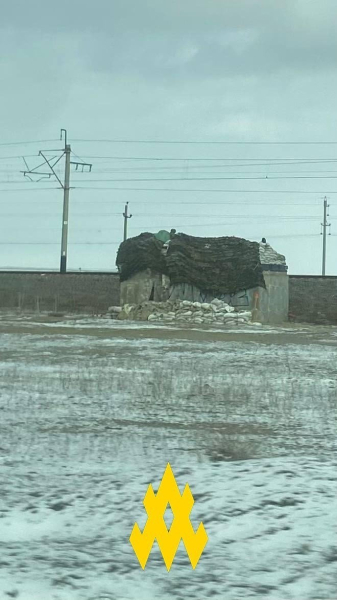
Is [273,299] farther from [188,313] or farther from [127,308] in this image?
[127,308]

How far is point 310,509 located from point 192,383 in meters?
5.50

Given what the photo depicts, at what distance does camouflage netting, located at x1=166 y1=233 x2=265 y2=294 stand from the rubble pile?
0.70 meters

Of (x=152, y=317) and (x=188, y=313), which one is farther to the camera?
(x=188, y=313)

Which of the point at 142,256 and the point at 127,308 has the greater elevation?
the point at 142,256

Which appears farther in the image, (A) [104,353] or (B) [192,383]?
(A) [104,353]

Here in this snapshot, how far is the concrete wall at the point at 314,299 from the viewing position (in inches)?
1123

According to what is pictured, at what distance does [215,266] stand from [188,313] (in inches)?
98.6

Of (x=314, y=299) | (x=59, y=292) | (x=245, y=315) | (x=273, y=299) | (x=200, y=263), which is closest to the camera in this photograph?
(x=245, y=315)

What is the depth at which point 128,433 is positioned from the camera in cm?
602

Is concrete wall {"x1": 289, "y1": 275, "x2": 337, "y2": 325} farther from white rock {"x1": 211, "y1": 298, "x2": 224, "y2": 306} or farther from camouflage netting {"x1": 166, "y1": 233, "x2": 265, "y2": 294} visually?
white rock {"x1": 211, "y1": 298, "x2": 224, "y2": 306}

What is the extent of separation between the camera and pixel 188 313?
25.5m

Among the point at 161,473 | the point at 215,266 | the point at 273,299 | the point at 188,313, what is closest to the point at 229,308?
the point at 188,313

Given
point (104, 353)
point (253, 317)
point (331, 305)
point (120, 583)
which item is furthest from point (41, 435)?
point (331, 305)

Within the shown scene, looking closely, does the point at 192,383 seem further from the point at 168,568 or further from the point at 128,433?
the point at 168,568
